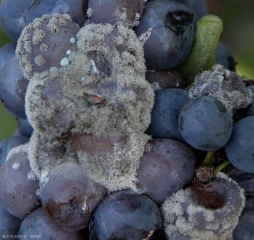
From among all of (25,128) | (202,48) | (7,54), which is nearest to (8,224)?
(25,128)

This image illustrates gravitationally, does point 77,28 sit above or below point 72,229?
above

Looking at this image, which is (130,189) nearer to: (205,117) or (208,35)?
(205,117)

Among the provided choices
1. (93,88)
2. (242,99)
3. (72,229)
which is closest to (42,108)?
(93,88)

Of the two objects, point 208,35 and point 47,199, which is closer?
point 47,199

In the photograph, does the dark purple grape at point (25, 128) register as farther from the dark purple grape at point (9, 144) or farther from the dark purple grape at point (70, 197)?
the dark purple grape at point (70, 197)

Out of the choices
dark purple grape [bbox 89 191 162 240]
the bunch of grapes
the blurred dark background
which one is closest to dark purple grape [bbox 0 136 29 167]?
the bunch of grapes

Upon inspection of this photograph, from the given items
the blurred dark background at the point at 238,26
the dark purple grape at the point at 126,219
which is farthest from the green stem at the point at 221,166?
the blurred dark background at the point at 238,26
